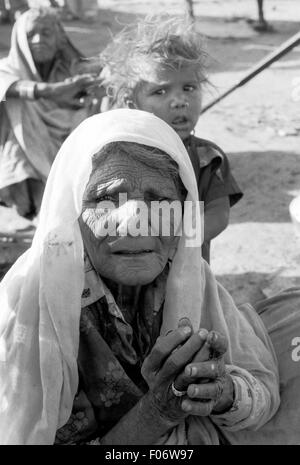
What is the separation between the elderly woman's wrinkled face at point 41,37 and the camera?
5.35 meters

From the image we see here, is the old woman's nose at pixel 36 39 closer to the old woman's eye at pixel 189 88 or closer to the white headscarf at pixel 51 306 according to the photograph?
the old woman's eye at pixel 189 88

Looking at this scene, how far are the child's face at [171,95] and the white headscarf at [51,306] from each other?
4.50ft

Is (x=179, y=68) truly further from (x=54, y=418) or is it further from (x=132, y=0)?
(x=132, y=0)

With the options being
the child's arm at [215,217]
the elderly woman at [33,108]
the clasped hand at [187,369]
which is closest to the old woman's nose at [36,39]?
the elderly woman at [33,108]

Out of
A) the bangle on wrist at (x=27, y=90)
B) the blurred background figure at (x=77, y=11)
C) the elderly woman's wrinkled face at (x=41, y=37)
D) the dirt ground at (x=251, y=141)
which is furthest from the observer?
the blurred background figure at (x=77, y=11)

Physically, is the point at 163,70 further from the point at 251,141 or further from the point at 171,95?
the point at 251,141

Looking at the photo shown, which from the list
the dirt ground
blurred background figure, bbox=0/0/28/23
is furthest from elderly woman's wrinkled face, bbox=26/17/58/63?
blurred background figure, bbox=0/0/28/23

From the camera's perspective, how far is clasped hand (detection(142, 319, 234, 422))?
166 centimetres

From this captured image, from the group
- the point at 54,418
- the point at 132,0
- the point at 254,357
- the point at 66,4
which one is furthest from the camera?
the point at 132,0

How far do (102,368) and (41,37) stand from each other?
404 centimetres

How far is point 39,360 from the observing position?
69.8 inches

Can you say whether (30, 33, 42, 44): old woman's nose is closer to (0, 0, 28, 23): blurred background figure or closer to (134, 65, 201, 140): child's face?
(134, 65, 201, 140): child's face

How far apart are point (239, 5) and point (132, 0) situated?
6.87 feet
